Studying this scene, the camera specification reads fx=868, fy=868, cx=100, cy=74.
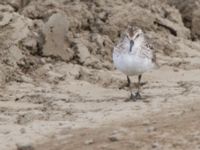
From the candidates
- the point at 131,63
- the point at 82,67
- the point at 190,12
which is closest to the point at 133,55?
the point at 131,63

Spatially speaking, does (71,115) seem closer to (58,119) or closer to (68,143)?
(58,119)

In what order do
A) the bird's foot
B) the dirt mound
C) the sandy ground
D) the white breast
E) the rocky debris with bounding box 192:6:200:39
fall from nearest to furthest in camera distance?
the sandy ground
the dirt mound
the bird's foot
the white breast
the rocky debris with bounding box 192:6:200:39

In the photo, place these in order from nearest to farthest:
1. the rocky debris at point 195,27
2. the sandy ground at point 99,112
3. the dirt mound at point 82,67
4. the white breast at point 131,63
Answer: the sandy ground at point 99,112 → the dirt mound at point 82,67 → the white breast at point 131,63 → the rocky debris at point 195,27

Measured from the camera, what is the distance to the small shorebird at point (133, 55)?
12.4 metres

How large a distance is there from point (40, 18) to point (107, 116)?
158 inches

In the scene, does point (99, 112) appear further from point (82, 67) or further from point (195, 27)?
point (195, 27)

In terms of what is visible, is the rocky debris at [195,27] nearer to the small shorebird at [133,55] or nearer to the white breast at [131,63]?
the small shorebird at [133,55]

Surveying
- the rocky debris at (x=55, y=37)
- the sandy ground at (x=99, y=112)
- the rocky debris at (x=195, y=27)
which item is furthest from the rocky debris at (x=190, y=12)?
the rocky debris at (x=55, y=37)

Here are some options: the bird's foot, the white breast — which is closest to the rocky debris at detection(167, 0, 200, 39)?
the white breast

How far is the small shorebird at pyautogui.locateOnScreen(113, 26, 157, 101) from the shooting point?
12.4m

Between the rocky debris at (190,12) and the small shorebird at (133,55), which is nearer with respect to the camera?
the small shorebird at (133,55)

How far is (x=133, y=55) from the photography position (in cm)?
1243

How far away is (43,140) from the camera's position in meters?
10.1

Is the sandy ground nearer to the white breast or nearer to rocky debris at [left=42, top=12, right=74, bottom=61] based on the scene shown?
rocky debris at [left=42, top=12, right=74, bottom=61]
